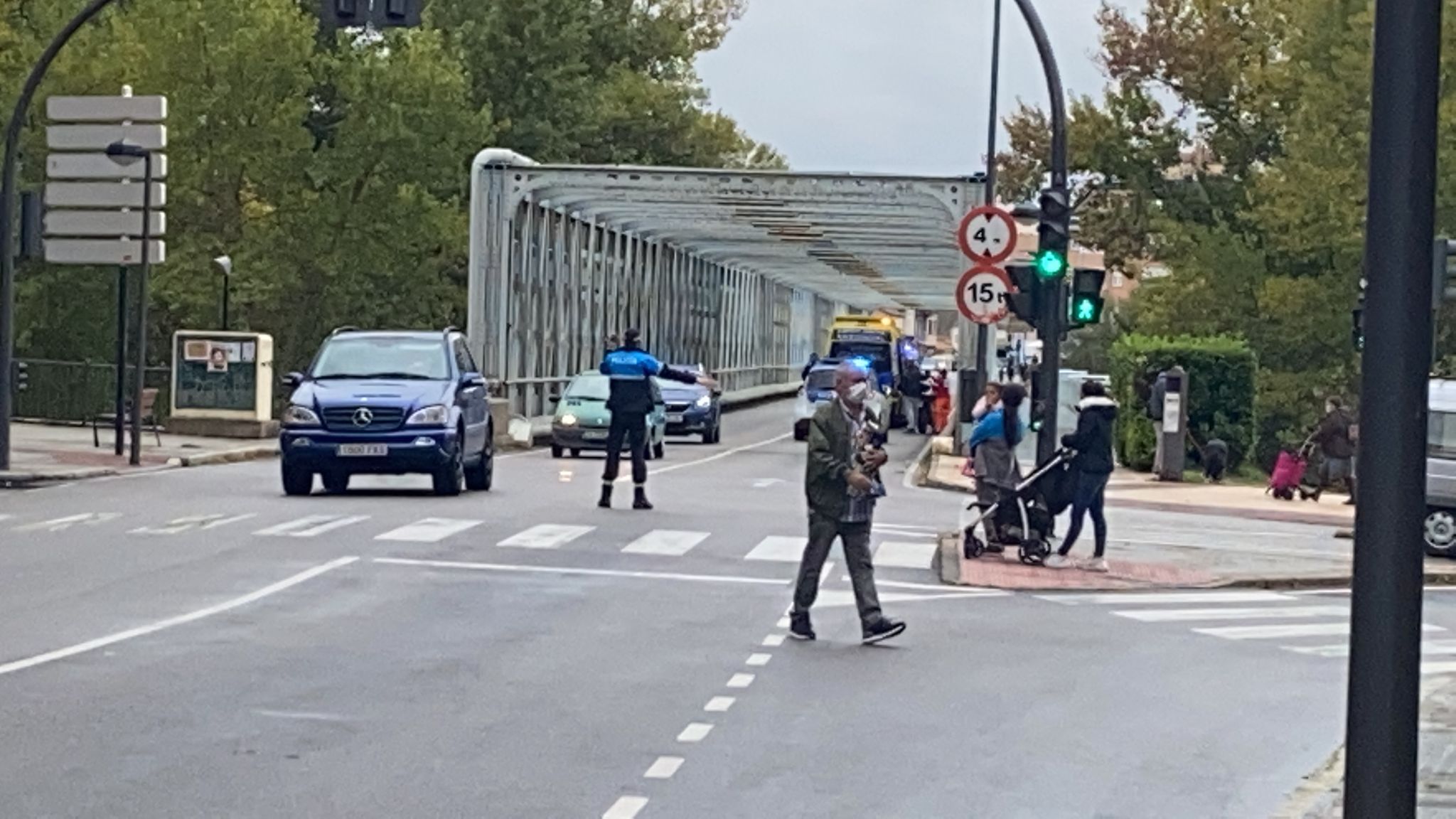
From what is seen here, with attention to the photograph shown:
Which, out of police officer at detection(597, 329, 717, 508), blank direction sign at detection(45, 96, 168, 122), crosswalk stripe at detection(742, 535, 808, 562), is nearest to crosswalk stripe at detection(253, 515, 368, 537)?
police officer at detection(597, 329, 717, 508)

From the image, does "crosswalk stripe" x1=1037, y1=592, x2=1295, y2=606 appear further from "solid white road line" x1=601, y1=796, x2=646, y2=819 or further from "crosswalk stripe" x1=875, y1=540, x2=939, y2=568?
"solid white road line" x1=601, y1=796, x2=646, y2=819

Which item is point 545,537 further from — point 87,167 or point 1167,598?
point 87,167

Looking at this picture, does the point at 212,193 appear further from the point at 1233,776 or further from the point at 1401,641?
the point at 1401,641

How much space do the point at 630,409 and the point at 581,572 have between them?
6426mm

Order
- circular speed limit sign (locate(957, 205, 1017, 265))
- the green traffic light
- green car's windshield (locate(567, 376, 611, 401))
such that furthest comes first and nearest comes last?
green car's windshield (locate(567, 376, 611, 401)) → circular speed limit sign (locate(957, 205, 1017, 265)) → the green traffic light

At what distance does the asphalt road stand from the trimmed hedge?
21.3 metres

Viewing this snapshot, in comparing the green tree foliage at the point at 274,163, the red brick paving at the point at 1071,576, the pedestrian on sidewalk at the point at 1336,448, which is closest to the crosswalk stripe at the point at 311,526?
the red brick paving at the point at 1071,576

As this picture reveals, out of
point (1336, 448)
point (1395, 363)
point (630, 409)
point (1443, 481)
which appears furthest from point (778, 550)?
point (1336, 448)

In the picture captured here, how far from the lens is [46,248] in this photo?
32.1 m

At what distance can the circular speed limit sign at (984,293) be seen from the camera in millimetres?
24812

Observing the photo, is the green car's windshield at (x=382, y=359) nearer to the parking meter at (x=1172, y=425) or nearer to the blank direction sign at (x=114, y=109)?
the blank direction sign at (x=114, y=109)

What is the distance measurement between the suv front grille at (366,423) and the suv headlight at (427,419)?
0.11 m

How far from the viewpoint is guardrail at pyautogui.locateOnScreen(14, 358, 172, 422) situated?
4703cm

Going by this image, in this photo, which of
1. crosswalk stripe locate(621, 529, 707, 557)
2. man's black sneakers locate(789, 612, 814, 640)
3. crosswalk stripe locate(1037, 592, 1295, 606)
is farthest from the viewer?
crosswalk stripe locate(621, 529, 707, 557)
